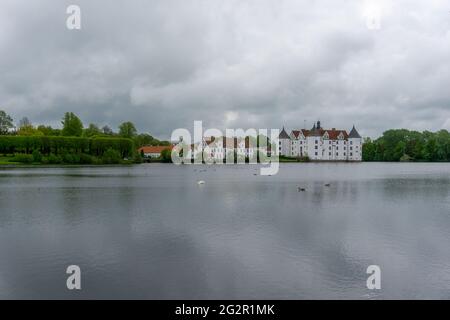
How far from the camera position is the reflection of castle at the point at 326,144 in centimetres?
13875

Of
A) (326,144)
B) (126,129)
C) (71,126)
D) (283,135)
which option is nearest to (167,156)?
(126,129)

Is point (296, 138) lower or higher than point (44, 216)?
higher

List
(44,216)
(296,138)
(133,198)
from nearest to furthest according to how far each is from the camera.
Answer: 1. (44,216)
2. (133,198)
3. (296,138)

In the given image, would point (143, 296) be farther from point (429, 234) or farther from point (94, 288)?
point (429, 234)

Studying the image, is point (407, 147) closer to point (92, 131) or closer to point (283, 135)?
point (283, 135)

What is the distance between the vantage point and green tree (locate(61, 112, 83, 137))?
99.6 meters

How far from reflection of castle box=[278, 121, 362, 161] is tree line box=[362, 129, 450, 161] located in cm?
1166

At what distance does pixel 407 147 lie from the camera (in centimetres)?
14575

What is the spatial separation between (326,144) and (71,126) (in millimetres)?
80022

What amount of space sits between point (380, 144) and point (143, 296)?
15453cm

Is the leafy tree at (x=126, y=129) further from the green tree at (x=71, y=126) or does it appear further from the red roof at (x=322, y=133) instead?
the red roof at (x=322, y=133)

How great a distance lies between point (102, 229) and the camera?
18.6 meters

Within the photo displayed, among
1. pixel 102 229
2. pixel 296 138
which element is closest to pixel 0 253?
pixel 102 229

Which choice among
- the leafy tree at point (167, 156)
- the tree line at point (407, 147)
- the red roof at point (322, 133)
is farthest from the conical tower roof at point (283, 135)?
the leafy tree at point (167, 156)
